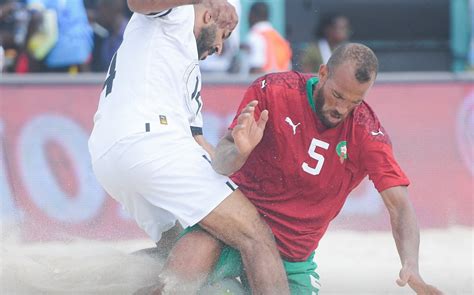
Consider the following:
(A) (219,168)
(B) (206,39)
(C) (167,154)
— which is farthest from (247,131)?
(B) (206,39)

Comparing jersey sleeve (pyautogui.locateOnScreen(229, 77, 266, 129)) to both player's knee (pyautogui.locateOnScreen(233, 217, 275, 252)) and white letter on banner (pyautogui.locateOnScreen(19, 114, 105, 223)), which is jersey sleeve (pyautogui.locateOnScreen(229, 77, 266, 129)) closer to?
player's knee (pyautogui.locateOnScreen(233, 217, 275, 252))

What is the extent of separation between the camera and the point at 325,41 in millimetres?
10695

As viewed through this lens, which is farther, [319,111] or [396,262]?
[396,262]

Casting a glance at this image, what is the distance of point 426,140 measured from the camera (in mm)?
7809

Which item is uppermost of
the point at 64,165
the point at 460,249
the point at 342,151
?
the point at 342,151

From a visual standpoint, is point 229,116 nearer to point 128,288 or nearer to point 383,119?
point 383,119

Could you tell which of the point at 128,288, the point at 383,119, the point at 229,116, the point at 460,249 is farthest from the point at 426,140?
the point at 128,288

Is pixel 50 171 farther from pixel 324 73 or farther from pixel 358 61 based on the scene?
pixel 358 61

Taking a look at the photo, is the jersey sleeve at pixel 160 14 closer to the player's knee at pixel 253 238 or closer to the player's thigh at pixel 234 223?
the player's thigh at pixel 234 223

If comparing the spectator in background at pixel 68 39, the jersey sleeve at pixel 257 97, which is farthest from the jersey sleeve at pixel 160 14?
the spectator in background at pixel 68 39

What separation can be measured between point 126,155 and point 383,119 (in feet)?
11.8

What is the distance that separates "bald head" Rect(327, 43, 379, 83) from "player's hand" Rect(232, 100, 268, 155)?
0.42 metres

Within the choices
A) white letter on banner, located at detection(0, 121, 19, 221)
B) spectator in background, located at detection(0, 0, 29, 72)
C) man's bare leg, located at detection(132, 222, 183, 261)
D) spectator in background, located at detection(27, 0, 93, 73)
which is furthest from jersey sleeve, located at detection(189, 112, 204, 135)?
spectator in background, located at detection(0, 0, 29, 72)

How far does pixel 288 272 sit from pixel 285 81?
0.94 m
